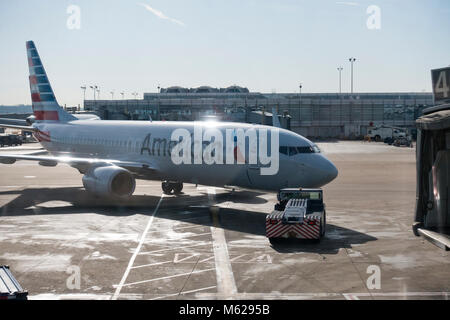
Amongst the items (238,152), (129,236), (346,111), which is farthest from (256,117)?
(129,236)

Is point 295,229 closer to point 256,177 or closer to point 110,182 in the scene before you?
point 256,177

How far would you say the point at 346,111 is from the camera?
130875 mm

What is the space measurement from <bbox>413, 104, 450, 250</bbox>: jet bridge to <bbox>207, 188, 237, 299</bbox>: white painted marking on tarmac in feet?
19.1

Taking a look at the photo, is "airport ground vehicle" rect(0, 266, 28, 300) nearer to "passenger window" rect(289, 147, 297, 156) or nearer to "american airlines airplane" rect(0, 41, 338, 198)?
"american airlines airplane" rect(0, 41, 338, 198)

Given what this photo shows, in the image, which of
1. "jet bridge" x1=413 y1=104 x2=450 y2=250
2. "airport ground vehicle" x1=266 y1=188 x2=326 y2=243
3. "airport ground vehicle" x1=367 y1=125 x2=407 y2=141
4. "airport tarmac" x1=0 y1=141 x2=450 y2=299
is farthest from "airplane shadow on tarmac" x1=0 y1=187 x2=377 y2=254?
"airport ground vehicle" x1=367 y1=125 x2=407 y2=141

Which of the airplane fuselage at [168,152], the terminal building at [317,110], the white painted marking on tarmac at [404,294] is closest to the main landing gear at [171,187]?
the airplane fuselage at [168,152]

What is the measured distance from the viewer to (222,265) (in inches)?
808

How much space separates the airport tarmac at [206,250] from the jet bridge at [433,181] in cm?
222

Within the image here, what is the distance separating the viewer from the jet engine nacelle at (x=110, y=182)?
33375 millimetres

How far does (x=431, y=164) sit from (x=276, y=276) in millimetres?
6356

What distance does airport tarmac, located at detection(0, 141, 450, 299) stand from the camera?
58.0 feet

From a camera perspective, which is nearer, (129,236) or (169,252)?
(169,252)

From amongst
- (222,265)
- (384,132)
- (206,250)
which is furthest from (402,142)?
(222,265)
